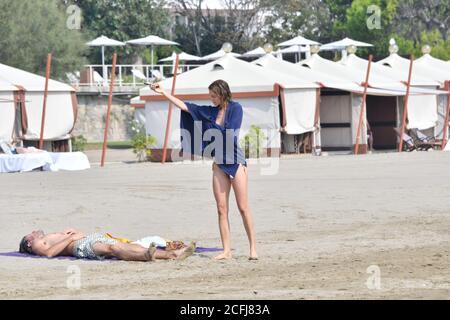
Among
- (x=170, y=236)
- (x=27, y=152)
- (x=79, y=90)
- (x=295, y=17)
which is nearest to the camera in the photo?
(x=170, y=236)

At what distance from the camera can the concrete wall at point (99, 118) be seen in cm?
4588

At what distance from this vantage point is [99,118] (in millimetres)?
46531

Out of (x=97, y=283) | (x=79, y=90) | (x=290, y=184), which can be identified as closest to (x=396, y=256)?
(x=97, y=283)

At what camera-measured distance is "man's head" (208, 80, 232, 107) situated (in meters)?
10.3

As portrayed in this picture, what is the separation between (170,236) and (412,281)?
3985 mm

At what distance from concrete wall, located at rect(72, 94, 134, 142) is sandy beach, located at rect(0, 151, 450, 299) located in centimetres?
2336

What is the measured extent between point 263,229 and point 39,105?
17.4 metres

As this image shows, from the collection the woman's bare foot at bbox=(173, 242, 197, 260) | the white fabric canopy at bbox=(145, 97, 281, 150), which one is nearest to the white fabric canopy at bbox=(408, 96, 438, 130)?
the white fabric canopy at bbox=(145, 97, 281, 150)

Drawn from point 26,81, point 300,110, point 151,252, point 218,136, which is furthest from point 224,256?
point 26,81

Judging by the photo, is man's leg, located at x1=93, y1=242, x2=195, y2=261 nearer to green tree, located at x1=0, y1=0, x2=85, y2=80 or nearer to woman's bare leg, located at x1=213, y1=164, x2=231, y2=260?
woman's bare leg, located at x1=213, y1=164, x2=231, y2=260

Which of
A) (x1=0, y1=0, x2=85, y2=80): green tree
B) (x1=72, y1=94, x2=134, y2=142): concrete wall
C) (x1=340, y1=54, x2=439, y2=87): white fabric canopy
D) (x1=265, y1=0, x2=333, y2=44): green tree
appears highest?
(x1=265, y1=0, x2=333, y2=44): green tree

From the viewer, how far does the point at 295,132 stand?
97.9 ft

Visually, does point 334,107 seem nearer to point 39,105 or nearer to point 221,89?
point 39,105
